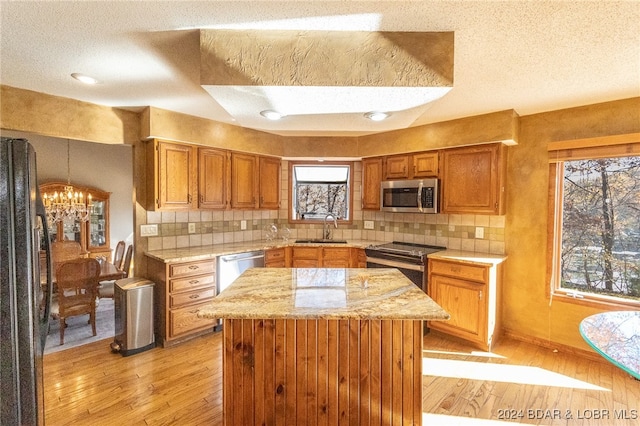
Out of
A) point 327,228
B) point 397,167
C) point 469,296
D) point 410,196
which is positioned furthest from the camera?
point 327,228

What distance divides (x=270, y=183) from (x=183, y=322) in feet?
6.61

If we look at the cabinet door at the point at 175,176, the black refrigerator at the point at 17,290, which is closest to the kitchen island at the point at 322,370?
the black refrigerator at the point at 17,290

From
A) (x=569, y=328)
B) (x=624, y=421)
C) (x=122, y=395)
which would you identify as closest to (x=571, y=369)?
(x=569, y=328)

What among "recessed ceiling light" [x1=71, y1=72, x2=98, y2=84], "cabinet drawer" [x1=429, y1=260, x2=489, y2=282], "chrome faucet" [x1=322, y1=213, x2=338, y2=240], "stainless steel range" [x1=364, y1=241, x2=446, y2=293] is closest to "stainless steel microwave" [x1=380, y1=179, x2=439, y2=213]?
"stainless steel range" [x1=364, y1=241, x2=446, y2=293]

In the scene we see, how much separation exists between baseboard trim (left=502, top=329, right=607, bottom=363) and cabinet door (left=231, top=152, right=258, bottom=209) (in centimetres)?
336

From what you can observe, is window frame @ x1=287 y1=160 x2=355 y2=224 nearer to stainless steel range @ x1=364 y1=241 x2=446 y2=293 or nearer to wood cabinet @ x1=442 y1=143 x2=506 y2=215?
stainless steel range @ x1=364 y1=241 x2=446 y2=293

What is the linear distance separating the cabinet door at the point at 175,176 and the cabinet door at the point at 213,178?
0.09 meters

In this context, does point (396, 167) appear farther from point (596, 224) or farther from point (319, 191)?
point (596, 224)

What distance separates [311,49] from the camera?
164cm

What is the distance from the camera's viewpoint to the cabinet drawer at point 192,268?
2915 millimetres

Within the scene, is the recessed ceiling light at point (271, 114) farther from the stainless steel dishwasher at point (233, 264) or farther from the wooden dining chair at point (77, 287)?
the wooden dining chair at point (77, 287)

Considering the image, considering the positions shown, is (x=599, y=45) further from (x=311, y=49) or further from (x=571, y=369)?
(x=571, y=369)

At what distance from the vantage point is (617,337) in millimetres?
1270

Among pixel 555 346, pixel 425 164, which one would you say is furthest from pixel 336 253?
pixel 555 346
